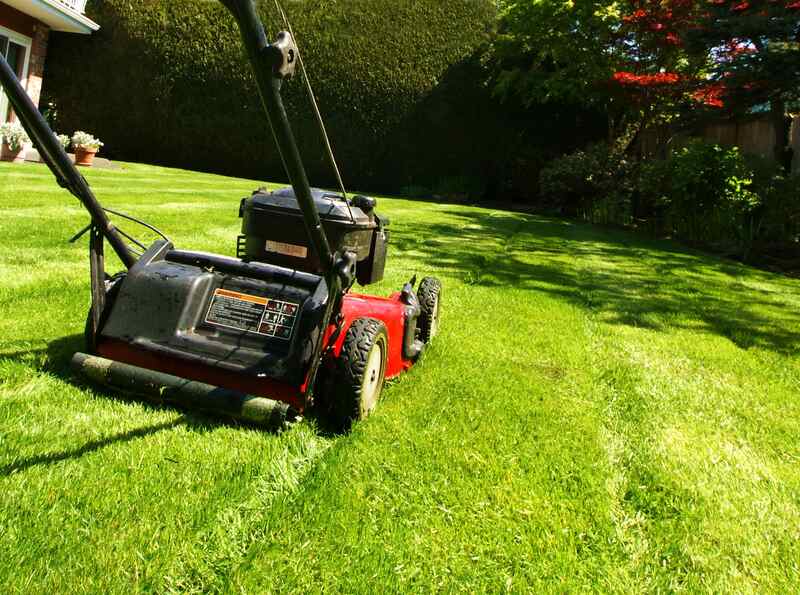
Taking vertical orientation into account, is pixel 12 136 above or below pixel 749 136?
below

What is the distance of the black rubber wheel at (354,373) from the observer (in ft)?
8.36

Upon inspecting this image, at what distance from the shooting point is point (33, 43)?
15602 mm

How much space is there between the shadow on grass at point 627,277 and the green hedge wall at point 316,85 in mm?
7109

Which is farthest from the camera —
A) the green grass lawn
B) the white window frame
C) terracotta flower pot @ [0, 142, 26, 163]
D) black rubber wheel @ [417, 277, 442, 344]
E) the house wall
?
the house wall

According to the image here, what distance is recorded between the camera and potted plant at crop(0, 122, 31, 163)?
11859 mm

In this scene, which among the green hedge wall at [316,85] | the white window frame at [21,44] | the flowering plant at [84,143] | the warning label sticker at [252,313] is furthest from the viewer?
the green hedge wall at [316,85]

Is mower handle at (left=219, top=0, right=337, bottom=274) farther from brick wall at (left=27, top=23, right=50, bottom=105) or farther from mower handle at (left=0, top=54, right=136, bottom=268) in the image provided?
brick wall at (left=27, top=23, right=50, bottom=105)

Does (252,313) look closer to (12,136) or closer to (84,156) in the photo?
(12,136)

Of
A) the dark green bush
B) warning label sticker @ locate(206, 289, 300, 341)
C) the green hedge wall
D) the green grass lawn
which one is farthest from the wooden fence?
warning label sticker @ locate(206, 289, 300, 341)

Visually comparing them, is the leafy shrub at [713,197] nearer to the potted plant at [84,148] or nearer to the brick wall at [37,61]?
the potted plant at [84,148]

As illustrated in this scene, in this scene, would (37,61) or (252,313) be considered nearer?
(252,313)

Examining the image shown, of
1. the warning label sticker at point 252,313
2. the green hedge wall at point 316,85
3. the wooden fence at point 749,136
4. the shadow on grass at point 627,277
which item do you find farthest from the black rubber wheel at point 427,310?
the green hedge wall at point 316,85

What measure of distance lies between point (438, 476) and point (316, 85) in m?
15.7

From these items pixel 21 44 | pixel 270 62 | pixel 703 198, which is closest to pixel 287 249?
pixel 270 62
